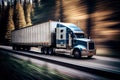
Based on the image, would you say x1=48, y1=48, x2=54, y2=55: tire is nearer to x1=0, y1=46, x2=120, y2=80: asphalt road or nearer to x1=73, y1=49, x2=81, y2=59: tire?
x1=73, y1=49, x2=81, y2=59: tire

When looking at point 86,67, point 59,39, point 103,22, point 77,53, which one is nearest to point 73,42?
point 77,53

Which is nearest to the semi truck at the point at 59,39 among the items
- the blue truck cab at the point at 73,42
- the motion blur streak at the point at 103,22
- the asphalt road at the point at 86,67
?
the blue truck cab at the point at 73,42

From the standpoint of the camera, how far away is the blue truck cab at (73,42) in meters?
15.9

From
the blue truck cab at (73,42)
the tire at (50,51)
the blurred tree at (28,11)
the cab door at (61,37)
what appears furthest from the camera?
the blurred tree at (28,11)

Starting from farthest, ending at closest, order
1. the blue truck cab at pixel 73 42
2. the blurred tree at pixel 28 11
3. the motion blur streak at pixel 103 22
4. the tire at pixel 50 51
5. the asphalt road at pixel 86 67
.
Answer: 1. the blurred tree at pixel 28 11
2. the tire at pixel 50 51
3. the motion blur streak at pixel 103 22
4. the blue truck cab at pixel 73 42
5. the asphalt road at pixel 86 67

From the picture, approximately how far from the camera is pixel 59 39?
60.7 ft

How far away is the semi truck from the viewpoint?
16156 millimetres

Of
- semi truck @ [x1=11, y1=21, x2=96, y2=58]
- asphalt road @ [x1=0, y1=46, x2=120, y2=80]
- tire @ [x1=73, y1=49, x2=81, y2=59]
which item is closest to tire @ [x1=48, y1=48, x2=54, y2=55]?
semi truck @ [x1=11, y1=21, x2=96, y2=58]

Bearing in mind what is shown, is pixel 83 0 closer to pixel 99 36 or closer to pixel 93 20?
pixel 93 20

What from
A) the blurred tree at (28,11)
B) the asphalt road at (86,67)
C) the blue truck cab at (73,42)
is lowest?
the asphalt road at (86,67)

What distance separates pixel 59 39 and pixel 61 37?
440mm

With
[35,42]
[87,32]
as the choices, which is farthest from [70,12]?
[35,42]

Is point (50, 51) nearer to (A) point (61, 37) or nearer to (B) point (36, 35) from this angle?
(A) point (61, 37)

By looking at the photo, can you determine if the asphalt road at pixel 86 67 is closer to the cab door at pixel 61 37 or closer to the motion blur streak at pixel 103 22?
the cab door at pixel 61 37
